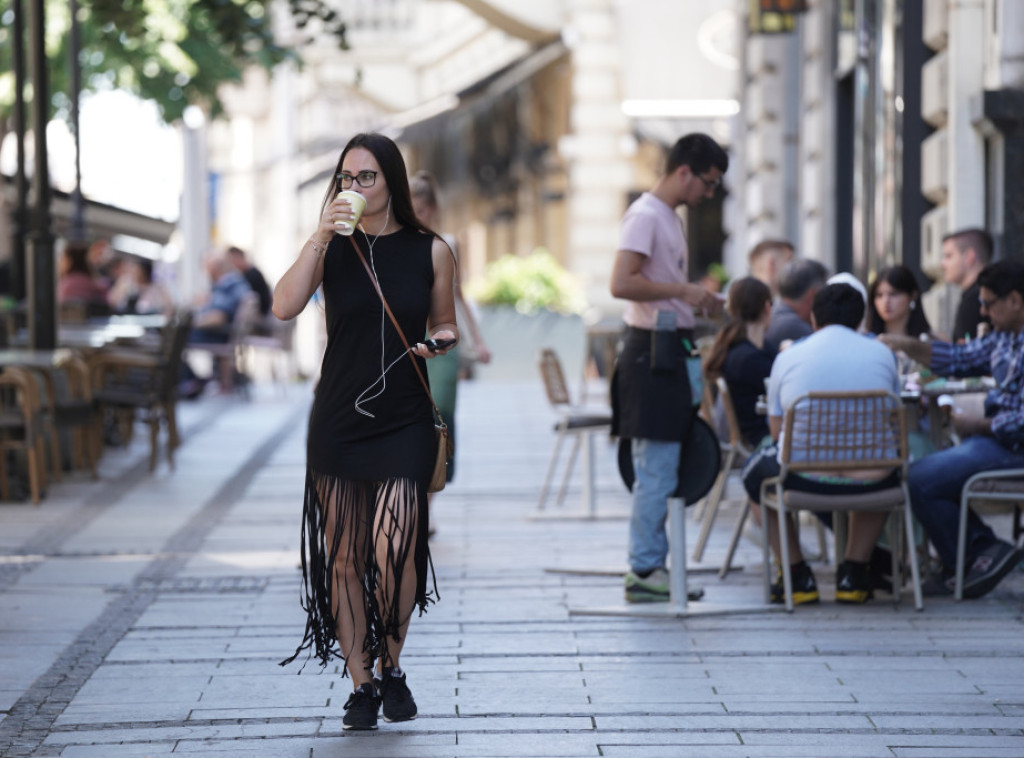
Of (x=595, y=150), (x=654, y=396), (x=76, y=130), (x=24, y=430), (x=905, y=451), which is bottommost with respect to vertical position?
(x=24, y=430)

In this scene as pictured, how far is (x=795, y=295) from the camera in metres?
9.47

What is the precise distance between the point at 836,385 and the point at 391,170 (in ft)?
8.91

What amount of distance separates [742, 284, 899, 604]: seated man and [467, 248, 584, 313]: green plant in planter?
16.2 metres

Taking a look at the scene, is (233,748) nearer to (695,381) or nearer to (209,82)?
(695,381)

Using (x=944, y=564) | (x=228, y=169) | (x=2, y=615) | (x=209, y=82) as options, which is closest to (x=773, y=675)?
(x=944, y=564)

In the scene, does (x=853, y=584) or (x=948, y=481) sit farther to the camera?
(x=948, y=481)

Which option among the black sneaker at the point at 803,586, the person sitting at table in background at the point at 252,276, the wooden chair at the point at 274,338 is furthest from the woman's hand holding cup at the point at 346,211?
the person sitting at table in background at the point at 252,276

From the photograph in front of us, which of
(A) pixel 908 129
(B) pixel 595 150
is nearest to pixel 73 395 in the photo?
(A) pixel 908 129

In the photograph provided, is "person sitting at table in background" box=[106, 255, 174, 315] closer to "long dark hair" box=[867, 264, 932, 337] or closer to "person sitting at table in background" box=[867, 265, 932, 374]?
"long dark hair" box=[867, 264, 932, 337]

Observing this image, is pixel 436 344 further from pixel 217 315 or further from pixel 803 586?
pixel 217 315

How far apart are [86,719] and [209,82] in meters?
18.9

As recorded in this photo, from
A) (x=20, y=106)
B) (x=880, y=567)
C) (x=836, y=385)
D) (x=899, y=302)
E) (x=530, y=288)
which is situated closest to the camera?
(x=836, y=385)

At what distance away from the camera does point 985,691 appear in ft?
20.1

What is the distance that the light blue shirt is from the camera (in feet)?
25.0
